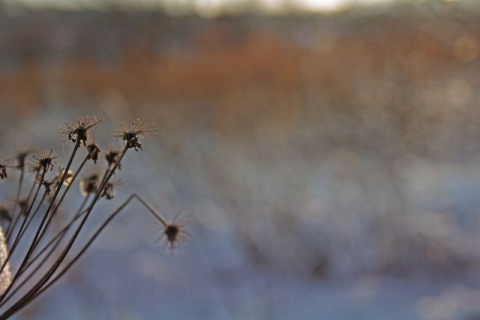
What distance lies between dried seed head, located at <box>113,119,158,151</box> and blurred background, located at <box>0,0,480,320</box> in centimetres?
400

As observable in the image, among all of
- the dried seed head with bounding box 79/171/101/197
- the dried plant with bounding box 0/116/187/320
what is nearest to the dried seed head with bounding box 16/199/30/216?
the dried plant with bounding box 0/116/187/320

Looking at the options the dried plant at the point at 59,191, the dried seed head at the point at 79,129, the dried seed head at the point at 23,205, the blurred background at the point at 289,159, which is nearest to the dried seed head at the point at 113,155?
the dried plant at the point at 59,191

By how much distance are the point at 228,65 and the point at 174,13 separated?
224 cm

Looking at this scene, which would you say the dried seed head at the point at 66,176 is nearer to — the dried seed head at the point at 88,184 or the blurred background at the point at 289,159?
the dried seed head at the point at 88,184

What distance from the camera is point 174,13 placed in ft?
34.8

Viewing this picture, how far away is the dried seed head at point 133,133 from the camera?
1.16 metres

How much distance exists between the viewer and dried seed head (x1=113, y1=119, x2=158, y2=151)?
3.82 feet

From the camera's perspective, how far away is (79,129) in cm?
115

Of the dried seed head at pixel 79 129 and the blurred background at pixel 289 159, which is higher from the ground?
the blurred background at pixel 289 159

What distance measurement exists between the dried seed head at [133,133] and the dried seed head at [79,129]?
0.04 m

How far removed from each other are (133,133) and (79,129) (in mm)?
83

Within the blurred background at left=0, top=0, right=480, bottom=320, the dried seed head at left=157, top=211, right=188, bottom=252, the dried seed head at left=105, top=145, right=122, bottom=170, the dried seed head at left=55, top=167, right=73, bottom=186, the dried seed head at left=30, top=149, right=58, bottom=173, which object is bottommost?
the dried seed head at left=157, top=211, right=188, bottom=252

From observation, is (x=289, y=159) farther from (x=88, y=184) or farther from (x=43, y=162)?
(x=43, y=162)

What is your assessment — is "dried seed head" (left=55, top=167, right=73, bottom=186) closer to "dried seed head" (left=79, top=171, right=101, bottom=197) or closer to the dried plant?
the dried plant
